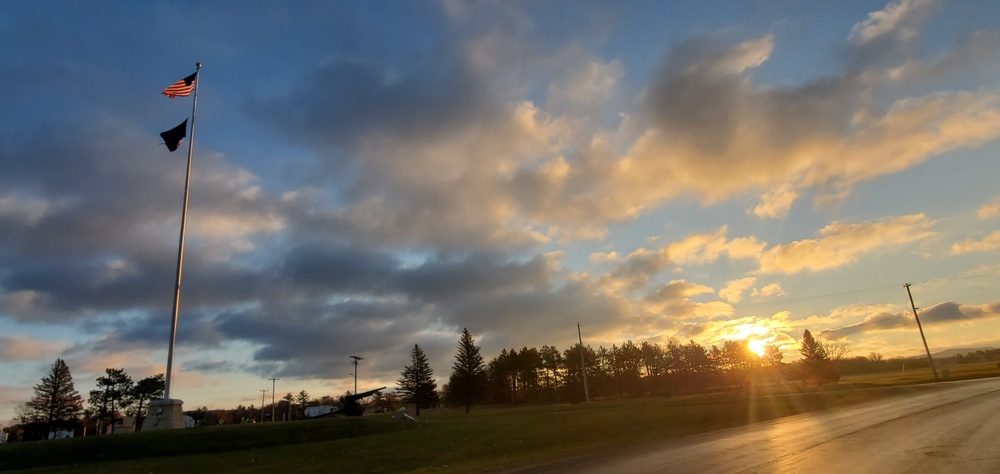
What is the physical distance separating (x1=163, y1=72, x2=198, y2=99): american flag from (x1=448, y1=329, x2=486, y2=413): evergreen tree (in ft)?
225

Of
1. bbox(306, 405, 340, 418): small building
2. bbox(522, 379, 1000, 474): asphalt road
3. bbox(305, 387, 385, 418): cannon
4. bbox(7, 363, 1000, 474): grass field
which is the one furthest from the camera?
bbox(306, 405, 340, 418): small building

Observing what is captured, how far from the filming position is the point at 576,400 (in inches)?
3541

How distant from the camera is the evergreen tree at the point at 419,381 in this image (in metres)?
96.6

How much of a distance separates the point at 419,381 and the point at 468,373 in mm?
11001

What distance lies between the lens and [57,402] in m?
89.4

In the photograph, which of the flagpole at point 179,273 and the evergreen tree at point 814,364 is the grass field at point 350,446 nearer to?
the flagpole at point 179,273

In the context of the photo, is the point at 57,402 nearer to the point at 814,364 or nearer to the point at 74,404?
the point at 74,404

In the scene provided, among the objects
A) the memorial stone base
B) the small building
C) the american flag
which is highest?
the american flag

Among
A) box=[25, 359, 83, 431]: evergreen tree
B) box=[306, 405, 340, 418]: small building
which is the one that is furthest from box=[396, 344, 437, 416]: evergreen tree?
box=[25, 359, 83, 431]: evergreen tree

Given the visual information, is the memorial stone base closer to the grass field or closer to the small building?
the grass field

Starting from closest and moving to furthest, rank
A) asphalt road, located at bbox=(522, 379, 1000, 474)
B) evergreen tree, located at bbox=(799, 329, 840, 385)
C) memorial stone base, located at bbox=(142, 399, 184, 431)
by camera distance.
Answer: asphalt road, located at bbox=(522, 379, 1000, 474) < memorial stone base, located at bbox=(142, 399, 184, 431) < evergreen tree, located at bbox=(799, 329, 840, 385)

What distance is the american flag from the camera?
102 feet

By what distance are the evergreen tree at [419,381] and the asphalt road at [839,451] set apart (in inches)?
3077

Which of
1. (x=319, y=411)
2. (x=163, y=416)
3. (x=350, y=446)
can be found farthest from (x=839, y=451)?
(x=319, y=411)
